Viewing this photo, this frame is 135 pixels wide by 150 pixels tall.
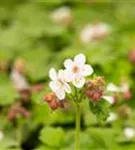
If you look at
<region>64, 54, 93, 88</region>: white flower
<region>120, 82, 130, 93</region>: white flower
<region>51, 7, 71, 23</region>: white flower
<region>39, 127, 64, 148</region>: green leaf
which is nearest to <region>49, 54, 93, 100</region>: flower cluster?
<region>64, 54, 93, 88</region>: white flower

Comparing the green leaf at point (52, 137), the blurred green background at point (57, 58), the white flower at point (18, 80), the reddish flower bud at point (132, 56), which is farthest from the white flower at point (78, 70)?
the reddish flower bud at point (132, 56)

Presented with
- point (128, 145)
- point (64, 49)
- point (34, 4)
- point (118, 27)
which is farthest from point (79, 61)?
point (34, 4)

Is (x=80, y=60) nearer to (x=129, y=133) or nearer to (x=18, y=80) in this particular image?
(x=129, y=133)

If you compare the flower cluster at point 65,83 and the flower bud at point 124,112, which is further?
the flower bud at point 124,112

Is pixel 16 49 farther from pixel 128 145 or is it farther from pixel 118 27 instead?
pixel 128 145

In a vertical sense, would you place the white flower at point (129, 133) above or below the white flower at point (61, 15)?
below

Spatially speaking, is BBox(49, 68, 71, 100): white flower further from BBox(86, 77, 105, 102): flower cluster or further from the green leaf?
the green leaf

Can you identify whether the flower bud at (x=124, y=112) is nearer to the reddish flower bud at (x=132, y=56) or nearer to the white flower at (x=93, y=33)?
the reddish flower bud at (x=132, y=56)

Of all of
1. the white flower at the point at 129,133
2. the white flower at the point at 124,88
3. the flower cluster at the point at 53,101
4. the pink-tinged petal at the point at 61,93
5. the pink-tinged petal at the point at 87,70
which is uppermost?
the white flower at the point at 124,88
